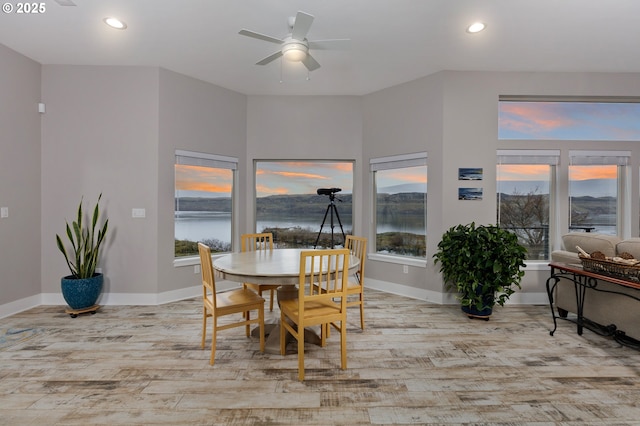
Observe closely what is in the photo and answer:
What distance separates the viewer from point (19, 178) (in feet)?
11.1

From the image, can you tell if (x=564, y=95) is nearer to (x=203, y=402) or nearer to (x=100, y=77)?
(x=203, y=402)

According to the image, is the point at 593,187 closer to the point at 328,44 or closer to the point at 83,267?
the point at 328,44

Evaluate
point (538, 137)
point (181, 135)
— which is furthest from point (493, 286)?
point (181, 135)

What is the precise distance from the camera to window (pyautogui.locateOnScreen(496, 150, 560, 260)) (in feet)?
12.7

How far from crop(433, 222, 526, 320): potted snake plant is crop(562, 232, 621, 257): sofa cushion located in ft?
1.80

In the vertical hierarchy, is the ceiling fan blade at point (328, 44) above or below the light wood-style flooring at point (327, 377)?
above

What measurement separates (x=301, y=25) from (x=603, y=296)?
3.55 metres

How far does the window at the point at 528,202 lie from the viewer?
3.88 meters

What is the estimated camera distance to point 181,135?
3883 mm

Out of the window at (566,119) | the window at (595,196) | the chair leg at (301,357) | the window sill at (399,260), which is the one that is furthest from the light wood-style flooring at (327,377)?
the window at (566,119)

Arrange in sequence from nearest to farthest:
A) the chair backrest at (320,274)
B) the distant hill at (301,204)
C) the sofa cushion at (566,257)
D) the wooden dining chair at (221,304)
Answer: the chair backrest at (320,274) → the wooden dining chair at (221,304) → the sofa cushion at (566,257) → the distant hill at (301,204)

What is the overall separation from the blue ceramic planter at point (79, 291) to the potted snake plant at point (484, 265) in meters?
3.99

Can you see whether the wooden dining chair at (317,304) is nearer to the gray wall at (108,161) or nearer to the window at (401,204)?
the window at (401,204)

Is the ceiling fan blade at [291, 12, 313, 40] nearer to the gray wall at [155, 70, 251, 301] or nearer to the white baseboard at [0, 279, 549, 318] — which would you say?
the gray wall at [155, 70, 251, 301]
